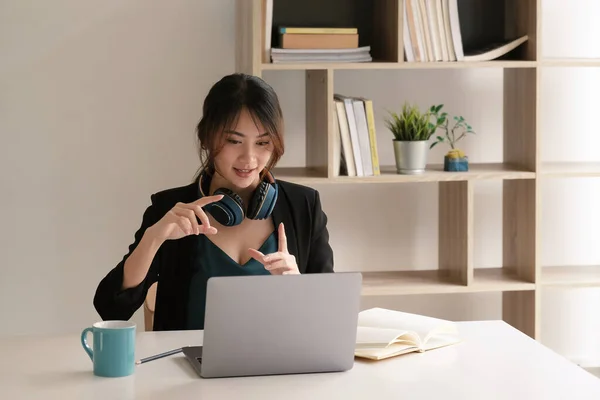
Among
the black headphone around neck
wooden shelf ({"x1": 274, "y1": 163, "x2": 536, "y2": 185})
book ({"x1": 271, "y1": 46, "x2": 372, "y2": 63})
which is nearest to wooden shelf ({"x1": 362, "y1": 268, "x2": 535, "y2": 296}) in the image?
wooden shelf ({"x1": 274, "y1": 163, "x2": 536, "y2": 185})

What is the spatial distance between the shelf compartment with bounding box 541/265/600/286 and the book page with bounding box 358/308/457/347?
1.31 meters

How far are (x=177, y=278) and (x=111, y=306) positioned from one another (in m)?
0.22

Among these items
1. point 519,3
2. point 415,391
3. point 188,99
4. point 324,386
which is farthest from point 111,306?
point 519,3

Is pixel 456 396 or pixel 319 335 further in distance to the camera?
pixel 319 335

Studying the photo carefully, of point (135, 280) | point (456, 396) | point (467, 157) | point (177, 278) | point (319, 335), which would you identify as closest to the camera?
point (456, 396)

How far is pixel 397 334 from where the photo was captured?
75.5 inches

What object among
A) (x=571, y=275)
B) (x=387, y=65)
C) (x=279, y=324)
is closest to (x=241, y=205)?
(x=279, y=324)

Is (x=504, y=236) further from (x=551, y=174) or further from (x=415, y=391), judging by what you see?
(x=415, y=391)

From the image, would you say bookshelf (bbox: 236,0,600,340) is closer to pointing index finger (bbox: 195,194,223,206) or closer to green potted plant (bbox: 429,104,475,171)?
green potted plant (bbox: 429,104,475,171)

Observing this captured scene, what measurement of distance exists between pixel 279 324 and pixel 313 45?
5.09ft

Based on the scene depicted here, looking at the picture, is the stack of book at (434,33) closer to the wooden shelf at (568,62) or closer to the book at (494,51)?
the book at (494,51)

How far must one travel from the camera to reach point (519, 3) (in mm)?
3242

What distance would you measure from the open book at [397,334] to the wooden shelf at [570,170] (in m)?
1.27

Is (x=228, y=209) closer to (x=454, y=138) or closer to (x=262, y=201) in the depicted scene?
(x=262, y=201)
